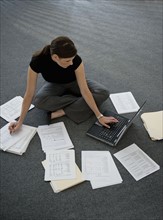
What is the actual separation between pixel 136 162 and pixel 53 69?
2.97ft

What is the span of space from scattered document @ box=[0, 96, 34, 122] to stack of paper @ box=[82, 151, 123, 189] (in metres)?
0.71

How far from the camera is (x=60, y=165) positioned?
1.90 meters

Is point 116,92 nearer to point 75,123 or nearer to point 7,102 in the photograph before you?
point 75,123

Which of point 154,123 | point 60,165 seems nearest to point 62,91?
point 60,165

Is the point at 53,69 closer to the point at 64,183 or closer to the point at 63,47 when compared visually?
the point at 63,47

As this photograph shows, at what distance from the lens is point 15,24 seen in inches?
141

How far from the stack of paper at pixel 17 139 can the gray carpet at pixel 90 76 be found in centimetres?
4

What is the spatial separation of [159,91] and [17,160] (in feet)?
4.65

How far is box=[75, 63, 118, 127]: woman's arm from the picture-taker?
200cm

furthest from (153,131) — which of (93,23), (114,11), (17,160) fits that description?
(114,11)

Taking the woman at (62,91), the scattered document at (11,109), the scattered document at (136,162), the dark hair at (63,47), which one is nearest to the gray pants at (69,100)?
the woman at (62,91)

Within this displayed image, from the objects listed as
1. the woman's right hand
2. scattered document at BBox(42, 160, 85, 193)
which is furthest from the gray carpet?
the woman's right hand

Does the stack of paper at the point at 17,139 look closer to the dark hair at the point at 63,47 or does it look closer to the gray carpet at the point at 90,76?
the gray carpet at the point at 90,76

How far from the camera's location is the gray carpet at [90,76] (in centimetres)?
170
